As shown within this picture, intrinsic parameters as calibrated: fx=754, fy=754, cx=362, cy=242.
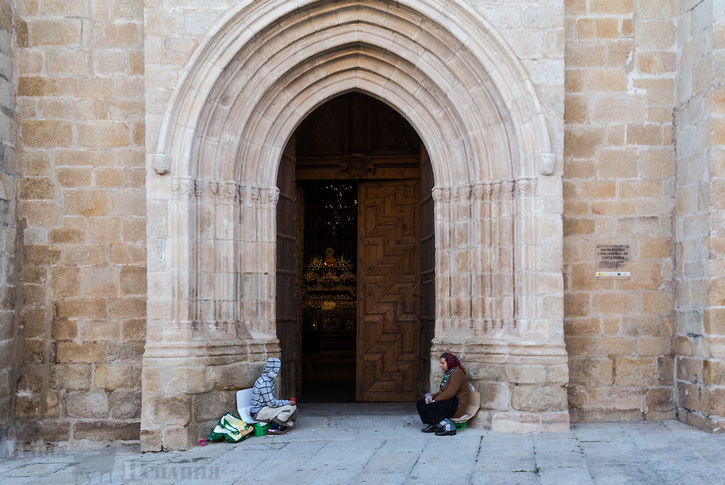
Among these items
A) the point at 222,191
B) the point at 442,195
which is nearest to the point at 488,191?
the point at 442,195

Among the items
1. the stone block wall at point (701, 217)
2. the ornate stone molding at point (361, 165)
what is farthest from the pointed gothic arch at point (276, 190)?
the ornate stone molding at point (361, 165)

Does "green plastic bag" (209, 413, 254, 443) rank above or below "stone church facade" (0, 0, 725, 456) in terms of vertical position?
below

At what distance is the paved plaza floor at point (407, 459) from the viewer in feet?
16.6

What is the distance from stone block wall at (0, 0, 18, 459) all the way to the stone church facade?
0.9 inches

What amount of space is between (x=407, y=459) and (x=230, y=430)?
166 cm

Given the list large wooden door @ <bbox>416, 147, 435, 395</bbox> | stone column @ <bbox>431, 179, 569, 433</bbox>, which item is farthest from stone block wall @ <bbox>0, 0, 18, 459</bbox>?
large wooden door @ <bbox>416, 147, 435, 395</bbox>

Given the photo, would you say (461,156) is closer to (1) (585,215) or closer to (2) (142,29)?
(1) (585,215)

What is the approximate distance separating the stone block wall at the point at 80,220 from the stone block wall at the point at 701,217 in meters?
4.97

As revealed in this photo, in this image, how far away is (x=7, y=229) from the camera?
22.4 feet

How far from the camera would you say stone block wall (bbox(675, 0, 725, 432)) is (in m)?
6.40

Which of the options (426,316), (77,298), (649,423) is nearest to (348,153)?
(426,316)

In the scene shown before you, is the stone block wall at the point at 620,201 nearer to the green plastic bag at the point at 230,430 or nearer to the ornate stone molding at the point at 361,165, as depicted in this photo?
the green plastic bag at the point at 230,430

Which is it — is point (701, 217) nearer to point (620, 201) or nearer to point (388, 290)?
point (620, 201)

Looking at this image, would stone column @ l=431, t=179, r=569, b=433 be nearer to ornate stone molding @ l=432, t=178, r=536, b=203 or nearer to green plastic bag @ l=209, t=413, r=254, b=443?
Answer: ornate stone molding @ l=432, t=178, r=536, b=203
